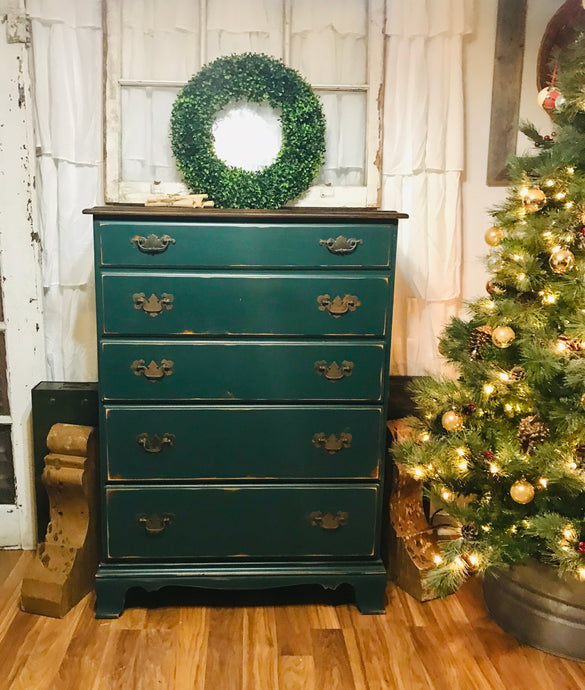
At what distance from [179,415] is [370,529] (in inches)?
27.9

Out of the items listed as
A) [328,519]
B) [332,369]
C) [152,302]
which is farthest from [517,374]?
[152,302]

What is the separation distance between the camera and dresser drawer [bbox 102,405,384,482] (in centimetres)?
205

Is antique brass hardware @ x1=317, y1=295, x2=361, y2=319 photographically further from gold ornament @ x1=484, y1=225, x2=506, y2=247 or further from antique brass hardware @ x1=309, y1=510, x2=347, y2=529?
antique brass hardware @ x1=309, y1=510, x2=347, y2=529

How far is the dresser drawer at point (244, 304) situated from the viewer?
1.96 meters

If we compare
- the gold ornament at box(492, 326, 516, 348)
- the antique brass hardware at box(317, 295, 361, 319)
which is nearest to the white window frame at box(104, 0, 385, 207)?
the antique brass hardware at box(317, 295, 361, 319)

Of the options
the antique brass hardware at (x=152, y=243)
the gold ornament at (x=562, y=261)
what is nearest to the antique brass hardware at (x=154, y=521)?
the antique brass hardware at (x=152, y=243)

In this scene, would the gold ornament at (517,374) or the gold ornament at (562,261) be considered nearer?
the gold ornament at (562,261)

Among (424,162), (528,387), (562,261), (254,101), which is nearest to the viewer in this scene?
(562,261)

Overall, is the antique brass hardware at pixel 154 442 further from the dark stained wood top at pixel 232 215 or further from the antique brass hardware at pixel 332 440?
the dark stained wood top at pixel 232 215

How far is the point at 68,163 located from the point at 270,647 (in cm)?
171

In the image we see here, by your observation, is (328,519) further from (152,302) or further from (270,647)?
(152,302)

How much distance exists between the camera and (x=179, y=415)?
6.72 feet

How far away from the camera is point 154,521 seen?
210cm

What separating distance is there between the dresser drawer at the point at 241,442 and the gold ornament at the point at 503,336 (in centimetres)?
43
